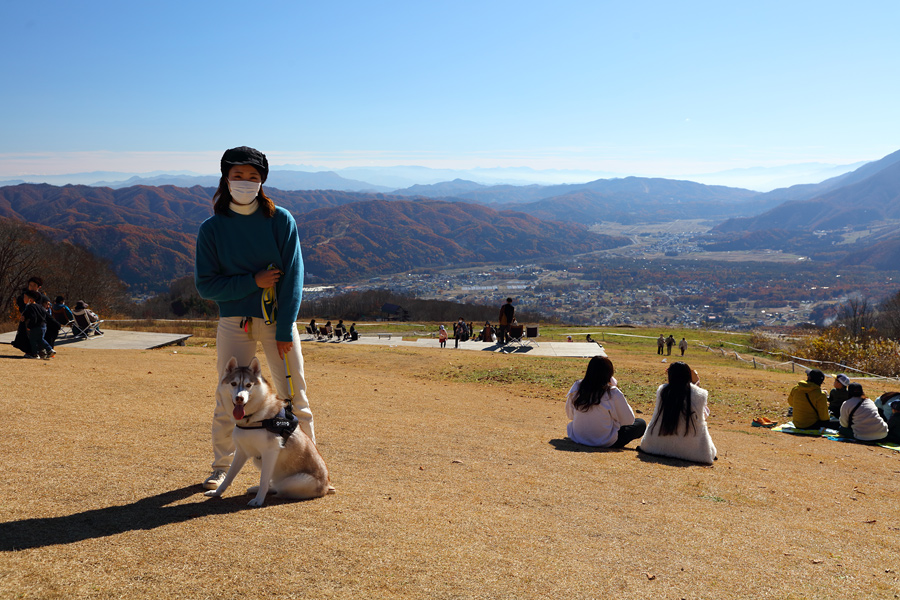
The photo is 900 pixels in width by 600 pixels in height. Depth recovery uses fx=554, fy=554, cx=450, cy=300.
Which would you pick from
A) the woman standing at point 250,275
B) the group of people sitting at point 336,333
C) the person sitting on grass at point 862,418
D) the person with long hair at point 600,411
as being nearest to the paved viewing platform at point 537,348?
the group of people sitting at point 336,333

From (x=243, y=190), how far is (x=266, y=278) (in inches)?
27.2

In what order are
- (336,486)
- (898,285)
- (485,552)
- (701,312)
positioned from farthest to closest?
(898,285) < (701,312) < (336,486) < (485,552)

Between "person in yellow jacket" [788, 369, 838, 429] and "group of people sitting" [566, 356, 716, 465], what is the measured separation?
4051 mm

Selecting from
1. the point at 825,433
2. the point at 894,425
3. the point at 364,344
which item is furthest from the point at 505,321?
the point at 894,425

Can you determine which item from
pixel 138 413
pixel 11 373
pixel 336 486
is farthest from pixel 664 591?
pixel 11 373

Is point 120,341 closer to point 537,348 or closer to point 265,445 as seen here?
point 537,348

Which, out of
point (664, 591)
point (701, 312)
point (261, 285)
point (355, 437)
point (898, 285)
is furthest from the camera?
point (898, 285)

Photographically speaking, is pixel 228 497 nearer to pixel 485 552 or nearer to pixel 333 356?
pixel 485 552

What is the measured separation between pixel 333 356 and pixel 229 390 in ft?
49.5

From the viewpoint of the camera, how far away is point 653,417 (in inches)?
279

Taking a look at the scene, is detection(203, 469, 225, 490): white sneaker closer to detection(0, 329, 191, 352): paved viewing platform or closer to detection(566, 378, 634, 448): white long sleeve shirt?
detection(566, 378, 634, 448): white long sleeve shirt

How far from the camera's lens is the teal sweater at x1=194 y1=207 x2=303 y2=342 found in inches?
171

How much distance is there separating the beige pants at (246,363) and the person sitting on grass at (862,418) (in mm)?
9020

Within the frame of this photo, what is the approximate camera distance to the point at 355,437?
23.0ft
